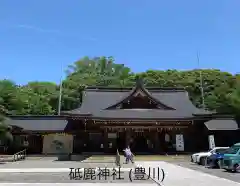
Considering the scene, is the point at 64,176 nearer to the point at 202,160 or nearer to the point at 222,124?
the point at 202,160

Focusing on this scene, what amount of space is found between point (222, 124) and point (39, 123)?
24.3 meters

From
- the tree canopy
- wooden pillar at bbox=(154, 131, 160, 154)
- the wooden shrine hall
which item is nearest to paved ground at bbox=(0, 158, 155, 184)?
the wooden shrine hall

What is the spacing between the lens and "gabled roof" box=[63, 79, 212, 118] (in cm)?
3516

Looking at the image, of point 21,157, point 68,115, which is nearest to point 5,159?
point 21,157

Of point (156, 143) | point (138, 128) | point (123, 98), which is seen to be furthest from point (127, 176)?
point (123, 98)

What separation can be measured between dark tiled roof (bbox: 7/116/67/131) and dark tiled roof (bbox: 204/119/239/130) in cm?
1879

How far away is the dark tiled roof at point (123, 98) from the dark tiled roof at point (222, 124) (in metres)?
1.88

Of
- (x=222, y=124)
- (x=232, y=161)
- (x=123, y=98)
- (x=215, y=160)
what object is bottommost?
(x=215, y=160)

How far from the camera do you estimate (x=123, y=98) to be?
37.8 metres

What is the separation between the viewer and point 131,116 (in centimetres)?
3428

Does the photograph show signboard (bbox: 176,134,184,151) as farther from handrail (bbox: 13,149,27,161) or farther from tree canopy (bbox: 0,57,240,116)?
tree canopy (bbox: 0,57,240,116)

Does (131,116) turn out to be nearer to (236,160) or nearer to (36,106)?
(236,160)

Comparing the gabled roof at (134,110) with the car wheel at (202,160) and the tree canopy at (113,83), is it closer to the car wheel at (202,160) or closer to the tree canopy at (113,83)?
the car wheel at (202,160)

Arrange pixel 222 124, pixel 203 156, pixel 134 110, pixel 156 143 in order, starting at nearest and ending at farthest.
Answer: pixel 203 156, pixel 156 143, pixel 134 110, pixel 222 124
